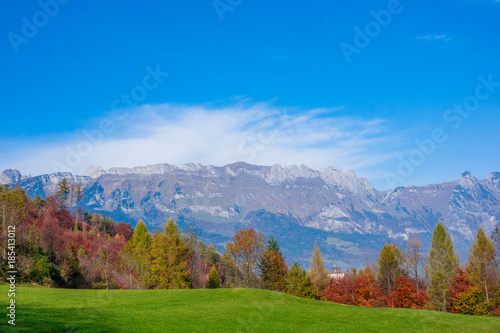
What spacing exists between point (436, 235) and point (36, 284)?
64.0m

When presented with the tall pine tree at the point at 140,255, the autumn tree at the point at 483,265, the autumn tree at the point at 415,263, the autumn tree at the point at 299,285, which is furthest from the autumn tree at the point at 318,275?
the tall pine tree at the point at 140,255

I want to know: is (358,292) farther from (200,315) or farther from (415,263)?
(200,315)

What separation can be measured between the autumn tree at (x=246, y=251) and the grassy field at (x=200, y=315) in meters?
33.2

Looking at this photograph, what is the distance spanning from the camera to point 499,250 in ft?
195

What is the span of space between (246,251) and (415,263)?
34.2 m

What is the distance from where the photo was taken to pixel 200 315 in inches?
1162

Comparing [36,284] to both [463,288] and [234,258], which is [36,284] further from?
[463,288]

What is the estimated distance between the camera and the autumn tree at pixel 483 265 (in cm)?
5725

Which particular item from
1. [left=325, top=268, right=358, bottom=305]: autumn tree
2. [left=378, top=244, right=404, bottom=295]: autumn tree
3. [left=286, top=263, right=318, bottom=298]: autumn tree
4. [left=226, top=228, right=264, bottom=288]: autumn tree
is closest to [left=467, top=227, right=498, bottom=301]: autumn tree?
[left=378, top=244, right=404, bottom=295]: autumn tree

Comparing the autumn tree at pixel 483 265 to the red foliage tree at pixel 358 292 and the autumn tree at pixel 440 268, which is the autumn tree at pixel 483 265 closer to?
the autumn tree at pixel 440 268

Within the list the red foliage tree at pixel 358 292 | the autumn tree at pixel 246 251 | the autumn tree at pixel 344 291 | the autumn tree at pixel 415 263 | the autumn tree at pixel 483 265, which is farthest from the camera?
the autumn tree at pixel 344 291

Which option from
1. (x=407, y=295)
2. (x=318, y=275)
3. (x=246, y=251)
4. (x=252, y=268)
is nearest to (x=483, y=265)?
(x=407, y=295)

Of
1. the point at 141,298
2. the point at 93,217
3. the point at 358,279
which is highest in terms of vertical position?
the point at 93,217

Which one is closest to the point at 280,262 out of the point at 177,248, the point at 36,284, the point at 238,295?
the point at 177,248
